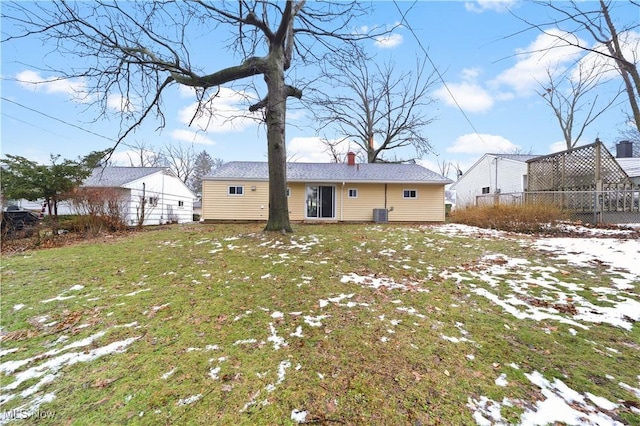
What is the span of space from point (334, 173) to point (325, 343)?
1306cm

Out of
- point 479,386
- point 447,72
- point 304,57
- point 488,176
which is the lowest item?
point 479,386

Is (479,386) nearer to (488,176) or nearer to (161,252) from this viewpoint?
(161,252)

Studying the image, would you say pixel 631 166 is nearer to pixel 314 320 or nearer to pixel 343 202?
pixel 343 202

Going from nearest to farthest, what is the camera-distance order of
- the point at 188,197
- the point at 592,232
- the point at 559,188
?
the point at 592,232 → the point at 559,188 → the point at 188,197

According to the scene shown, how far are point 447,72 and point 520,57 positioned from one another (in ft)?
33.3

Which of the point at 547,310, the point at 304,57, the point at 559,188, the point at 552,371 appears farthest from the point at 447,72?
the point at 552,371

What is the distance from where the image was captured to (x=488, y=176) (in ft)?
67.3

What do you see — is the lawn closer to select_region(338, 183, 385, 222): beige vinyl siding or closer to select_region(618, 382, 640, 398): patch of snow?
select_region(618, 382, 640, 398): patch of snow

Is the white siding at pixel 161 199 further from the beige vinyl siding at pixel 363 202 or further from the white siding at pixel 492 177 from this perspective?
the white siding at pixel 492 177

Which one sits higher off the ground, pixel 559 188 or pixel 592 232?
pixel 559 188

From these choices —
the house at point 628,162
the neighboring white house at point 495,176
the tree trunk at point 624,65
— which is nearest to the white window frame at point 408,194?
the neighboring white house at point 495,176

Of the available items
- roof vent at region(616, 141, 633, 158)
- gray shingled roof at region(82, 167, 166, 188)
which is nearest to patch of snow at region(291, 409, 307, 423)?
gray shingled roof at region(82, 167, 166, 188)

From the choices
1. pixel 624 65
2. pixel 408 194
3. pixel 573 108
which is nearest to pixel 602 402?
pixel 624 65

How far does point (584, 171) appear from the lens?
10945mm
